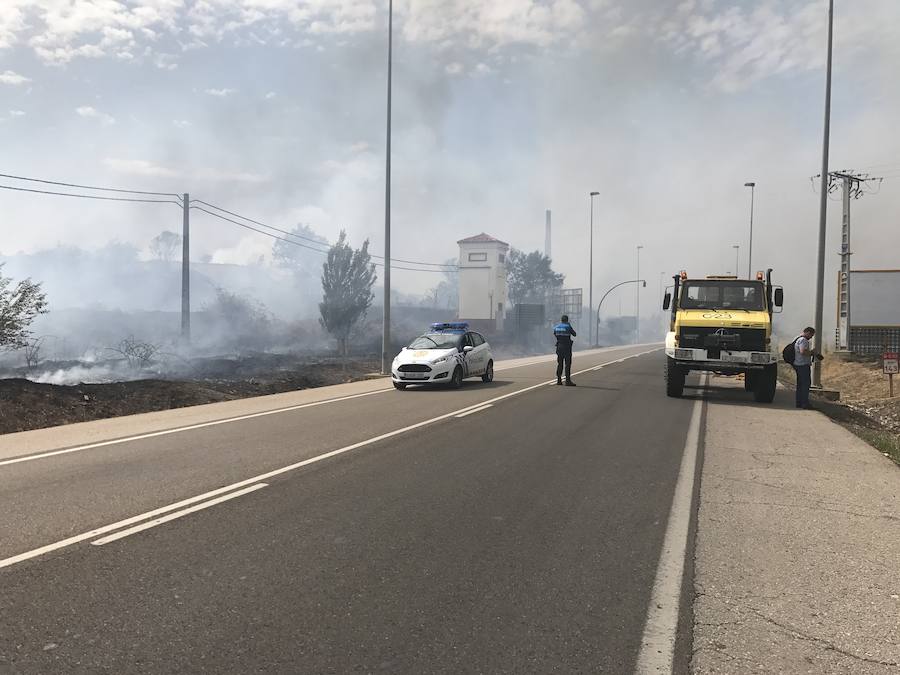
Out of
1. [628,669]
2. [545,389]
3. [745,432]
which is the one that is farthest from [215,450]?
[545,389]

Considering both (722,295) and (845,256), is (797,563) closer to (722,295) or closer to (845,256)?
(722,295)

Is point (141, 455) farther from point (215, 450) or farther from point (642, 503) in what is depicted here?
point (642, 503)

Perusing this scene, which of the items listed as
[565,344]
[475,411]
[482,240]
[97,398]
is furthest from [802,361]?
[482,240]

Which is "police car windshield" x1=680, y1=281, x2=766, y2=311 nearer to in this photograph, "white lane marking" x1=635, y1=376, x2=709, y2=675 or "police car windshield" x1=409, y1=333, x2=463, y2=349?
"police car windshield" x1=409, y1=333, x2=463, y2=349

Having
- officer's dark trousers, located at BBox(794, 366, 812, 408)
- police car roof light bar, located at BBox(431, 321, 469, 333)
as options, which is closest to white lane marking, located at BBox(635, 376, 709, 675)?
officer's dark trousers, located at BBox(794, 366, 812, 408)

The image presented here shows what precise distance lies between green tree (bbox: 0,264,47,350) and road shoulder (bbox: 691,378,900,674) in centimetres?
1748

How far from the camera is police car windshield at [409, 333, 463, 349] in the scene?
1700 centimetres

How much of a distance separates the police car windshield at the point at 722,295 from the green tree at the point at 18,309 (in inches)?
651

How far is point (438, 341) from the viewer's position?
17.3 metres

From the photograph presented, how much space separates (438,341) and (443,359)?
1.24 m

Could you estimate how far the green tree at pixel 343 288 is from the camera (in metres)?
39.0

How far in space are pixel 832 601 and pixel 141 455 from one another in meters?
6.98

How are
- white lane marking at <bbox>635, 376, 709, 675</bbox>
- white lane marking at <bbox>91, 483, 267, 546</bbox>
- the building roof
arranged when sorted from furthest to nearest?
the building roof, white lane marking at <bbox>91, 483, 267, 546</bbox>, white lane marking at <bbox>635, 376, 709, 675</bbox>

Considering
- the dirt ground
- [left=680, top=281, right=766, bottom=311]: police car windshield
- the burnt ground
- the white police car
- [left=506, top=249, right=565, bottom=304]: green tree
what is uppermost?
[left=506, top=249, right=565, bottom=304]: green tree
